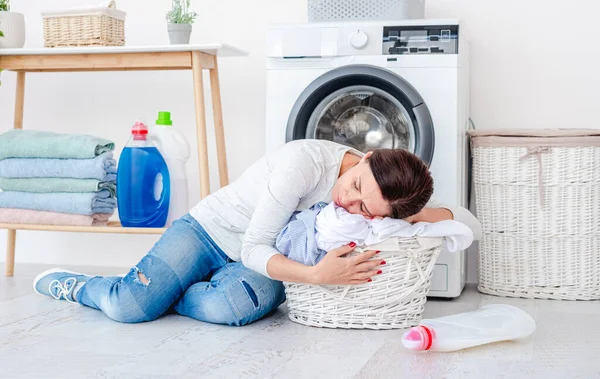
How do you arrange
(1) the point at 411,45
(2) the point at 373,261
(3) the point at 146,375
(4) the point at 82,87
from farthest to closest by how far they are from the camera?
(4) the point at 82,87
(1) the point at 411,45
(2) the point at 373,261
(3) the point at 146,375

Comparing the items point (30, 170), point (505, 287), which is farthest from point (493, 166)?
point (30, 170)

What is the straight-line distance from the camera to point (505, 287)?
253 cm

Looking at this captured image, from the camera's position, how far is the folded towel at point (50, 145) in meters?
2.66

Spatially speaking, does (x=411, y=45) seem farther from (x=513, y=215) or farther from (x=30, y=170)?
(x=30, y=170)

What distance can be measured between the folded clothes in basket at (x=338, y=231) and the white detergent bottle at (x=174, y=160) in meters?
0.83

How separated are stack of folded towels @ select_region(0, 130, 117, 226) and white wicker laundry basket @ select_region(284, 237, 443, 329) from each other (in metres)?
0.93

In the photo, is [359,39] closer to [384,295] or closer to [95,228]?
[384,295]

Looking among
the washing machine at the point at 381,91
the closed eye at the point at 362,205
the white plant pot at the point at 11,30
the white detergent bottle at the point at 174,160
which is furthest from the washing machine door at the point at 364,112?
the white plant pot at the point at 11,30

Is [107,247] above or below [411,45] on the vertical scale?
below

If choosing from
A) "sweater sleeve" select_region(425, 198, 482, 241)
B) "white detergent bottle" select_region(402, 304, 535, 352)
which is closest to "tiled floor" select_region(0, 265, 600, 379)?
"white detergent bottle" select_region(402, 304, 535, 352)

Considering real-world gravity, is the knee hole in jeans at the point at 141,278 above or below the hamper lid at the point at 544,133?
below

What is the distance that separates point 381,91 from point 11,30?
1.32 m

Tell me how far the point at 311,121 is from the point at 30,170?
0.97 meters

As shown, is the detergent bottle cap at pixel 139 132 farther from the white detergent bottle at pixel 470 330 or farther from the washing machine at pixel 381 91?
the white detergent bottle at pixel 470 330
